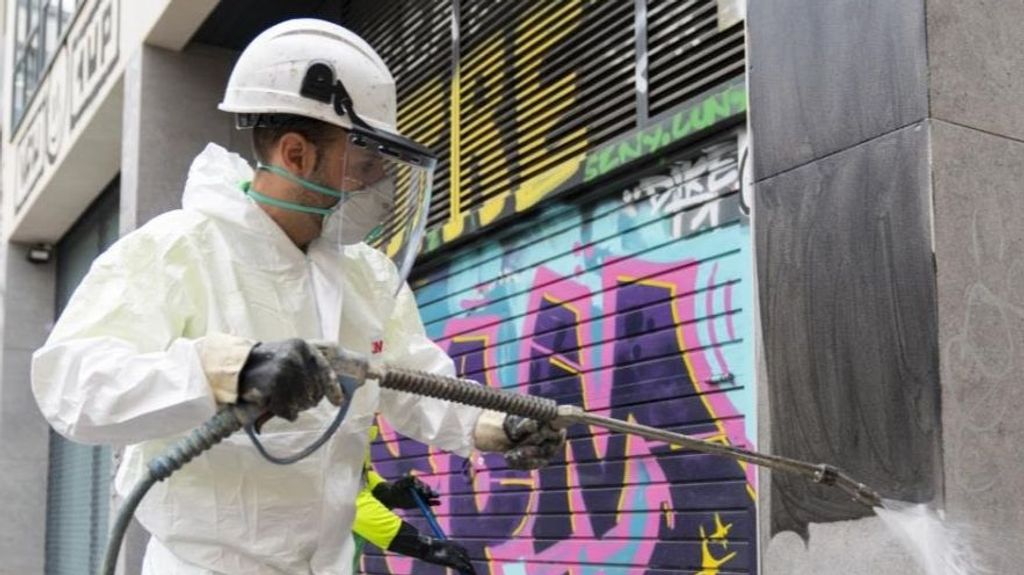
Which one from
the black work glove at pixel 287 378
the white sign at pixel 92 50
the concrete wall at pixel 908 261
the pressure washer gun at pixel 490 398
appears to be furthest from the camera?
the white sign at pixel 92 50

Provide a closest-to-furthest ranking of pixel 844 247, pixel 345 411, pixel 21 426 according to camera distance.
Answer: pixel 345 411
pixel 844 247
pixel 21 426

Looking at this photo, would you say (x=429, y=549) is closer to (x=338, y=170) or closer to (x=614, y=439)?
(x=614, y=439)

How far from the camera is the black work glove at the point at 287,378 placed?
222 centimetres

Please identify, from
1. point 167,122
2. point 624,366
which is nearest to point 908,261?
point 624,366

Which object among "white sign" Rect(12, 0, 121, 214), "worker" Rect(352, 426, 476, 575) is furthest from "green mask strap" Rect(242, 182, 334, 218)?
"white sign" Rect(12, 0, 121, 214)

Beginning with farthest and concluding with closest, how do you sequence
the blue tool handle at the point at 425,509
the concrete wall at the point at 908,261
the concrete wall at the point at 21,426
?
the concrete wall at the point at 21,426, the blue tool handle at the point at 425,509, the concrete wall at the point at 908,261

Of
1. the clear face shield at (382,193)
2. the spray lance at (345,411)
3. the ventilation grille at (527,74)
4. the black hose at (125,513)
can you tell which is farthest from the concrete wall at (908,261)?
the black hose at (125,513)

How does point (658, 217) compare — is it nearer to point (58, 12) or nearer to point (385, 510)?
point (385, 510)

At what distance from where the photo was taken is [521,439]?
3066 millimetres

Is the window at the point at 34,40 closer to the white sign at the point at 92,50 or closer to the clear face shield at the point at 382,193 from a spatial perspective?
the white sign at the point at 92,50

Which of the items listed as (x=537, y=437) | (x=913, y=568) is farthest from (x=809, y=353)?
(x=537, y=437)

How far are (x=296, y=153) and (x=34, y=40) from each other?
14143 millimetres

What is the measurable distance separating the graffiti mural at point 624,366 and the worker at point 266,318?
2060mm

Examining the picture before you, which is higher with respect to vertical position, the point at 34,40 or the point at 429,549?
the point at 34,40
